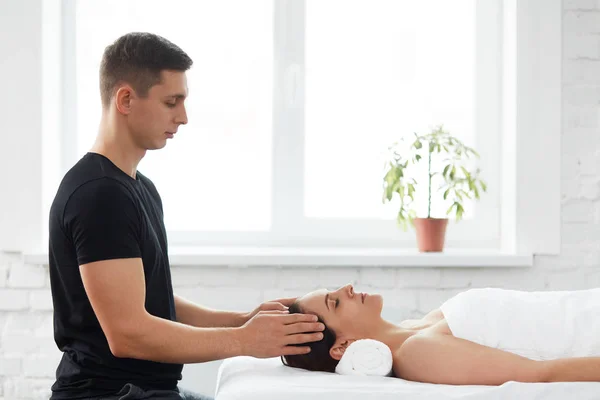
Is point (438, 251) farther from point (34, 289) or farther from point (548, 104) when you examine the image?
point (34, 289)

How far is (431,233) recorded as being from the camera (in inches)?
107

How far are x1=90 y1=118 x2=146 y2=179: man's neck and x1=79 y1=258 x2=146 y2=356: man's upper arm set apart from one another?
0.30m

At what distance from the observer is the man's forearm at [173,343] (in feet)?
5.31

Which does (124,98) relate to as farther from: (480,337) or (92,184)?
(480,337)

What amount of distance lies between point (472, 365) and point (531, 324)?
0.21 metres

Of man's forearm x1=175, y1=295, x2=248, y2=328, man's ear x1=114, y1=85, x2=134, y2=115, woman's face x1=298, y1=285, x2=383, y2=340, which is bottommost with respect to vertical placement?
man's forearm x1=175, y1=295, x2=248, y2=328

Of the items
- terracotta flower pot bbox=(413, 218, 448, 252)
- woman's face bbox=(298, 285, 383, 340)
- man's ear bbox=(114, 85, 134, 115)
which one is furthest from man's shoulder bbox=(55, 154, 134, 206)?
terracotta flower pot bbox=(413, 218, 448, 252)

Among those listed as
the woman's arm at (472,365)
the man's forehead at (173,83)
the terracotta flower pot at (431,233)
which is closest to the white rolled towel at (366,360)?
the woman's arm at (472,365)

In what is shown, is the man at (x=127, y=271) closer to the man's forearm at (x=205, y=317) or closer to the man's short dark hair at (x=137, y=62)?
the man's short dark hair at (x=137, y=62)

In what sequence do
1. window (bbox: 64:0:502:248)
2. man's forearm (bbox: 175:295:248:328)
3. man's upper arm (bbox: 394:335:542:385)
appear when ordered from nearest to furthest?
man's upper arm (bbox: 394:335:542:385) → man's forearm (bbox: 175:295:248:328) → window (bbox: 64:0:502:248)

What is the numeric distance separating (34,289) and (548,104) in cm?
193

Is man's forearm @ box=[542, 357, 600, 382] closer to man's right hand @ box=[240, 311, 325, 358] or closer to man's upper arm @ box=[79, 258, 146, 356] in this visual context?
man's right hand @ box=[240, 311, 325, 358]

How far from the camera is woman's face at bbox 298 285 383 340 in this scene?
6.02 feet

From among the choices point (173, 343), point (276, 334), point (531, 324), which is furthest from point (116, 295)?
point (531, 324)
